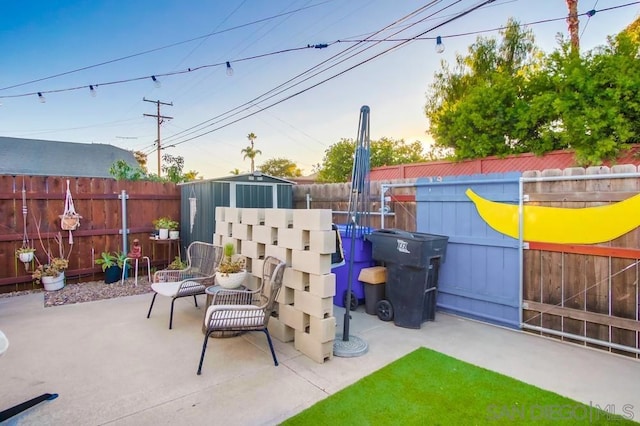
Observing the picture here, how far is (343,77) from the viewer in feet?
25.1

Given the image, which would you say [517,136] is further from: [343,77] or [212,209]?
[212,209]

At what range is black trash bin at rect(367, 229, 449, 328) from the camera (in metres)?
3.73

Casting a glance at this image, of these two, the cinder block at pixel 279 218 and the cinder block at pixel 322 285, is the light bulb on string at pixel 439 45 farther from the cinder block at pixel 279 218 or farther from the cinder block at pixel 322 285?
the cinder block at pixel 322 285

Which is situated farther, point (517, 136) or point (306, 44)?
point (517, 136)

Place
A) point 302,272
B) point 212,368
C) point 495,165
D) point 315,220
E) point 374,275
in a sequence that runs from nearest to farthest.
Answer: point 212,368 → point 315,220 → point 302,272 → point 374,275 → point 495,165

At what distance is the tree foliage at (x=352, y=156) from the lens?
513 inches

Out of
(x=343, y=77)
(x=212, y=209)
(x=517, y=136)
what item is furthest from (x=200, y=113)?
(x=517, y=136)

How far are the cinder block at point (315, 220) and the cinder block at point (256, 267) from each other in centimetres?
89

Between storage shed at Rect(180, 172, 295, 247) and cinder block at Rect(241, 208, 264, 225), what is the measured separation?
2.24 metres

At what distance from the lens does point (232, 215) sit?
4.25 meters

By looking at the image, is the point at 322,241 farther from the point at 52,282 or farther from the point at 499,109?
the point at 499,109

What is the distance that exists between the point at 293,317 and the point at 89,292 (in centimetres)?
405

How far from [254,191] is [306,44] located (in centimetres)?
300

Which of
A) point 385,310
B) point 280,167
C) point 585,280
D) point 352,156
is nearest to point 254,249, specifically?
point 385,310
